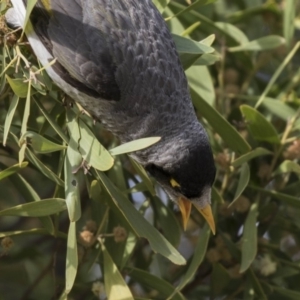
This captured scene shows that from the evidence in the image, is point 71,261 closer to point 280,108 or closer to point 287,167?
point 287,167

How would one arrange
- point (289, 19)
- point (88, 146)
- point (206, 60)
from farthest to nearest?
point (289, 19), point (206, 60), point (88, 146)

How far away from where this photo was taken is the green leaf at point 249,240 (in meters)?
2.37

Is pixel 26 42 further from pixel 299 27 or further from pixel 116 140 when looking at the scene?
pixel 299 27

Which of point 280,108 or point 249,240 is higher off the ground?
point 280,108

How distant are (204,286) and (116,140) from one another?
604 mm

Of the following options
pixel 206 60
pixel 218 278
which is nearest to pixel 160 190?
pixel 218 278

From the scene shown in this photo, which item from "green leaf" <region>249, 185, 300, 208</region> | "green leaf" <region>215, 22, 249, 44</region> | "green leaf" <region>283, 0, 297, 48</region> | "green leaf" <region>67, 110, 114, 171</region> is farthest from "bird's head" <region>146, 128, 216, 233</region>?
"green leaf" <region>283, 0, 297, 48</region>

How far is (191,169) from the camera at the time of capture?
2484 millimetres

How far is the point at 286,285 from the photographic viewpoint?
282cm

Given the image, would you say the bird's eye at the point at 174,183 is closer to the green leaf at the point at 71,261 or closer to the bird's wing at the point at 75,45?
A: the bird's wing at the point at 75,45

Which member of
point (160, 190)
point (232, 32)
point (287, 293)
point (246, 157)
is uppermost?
point (232, 32)

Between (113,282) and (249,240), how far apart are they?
1.37ft

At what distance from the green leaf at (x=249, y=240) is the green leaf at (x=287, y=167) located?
0.13 meters

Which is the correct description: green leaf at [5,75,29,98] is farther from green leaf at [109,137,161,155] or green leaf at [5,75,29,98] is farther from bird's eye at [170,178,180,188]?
bird's eye at [170,178,180,188]
